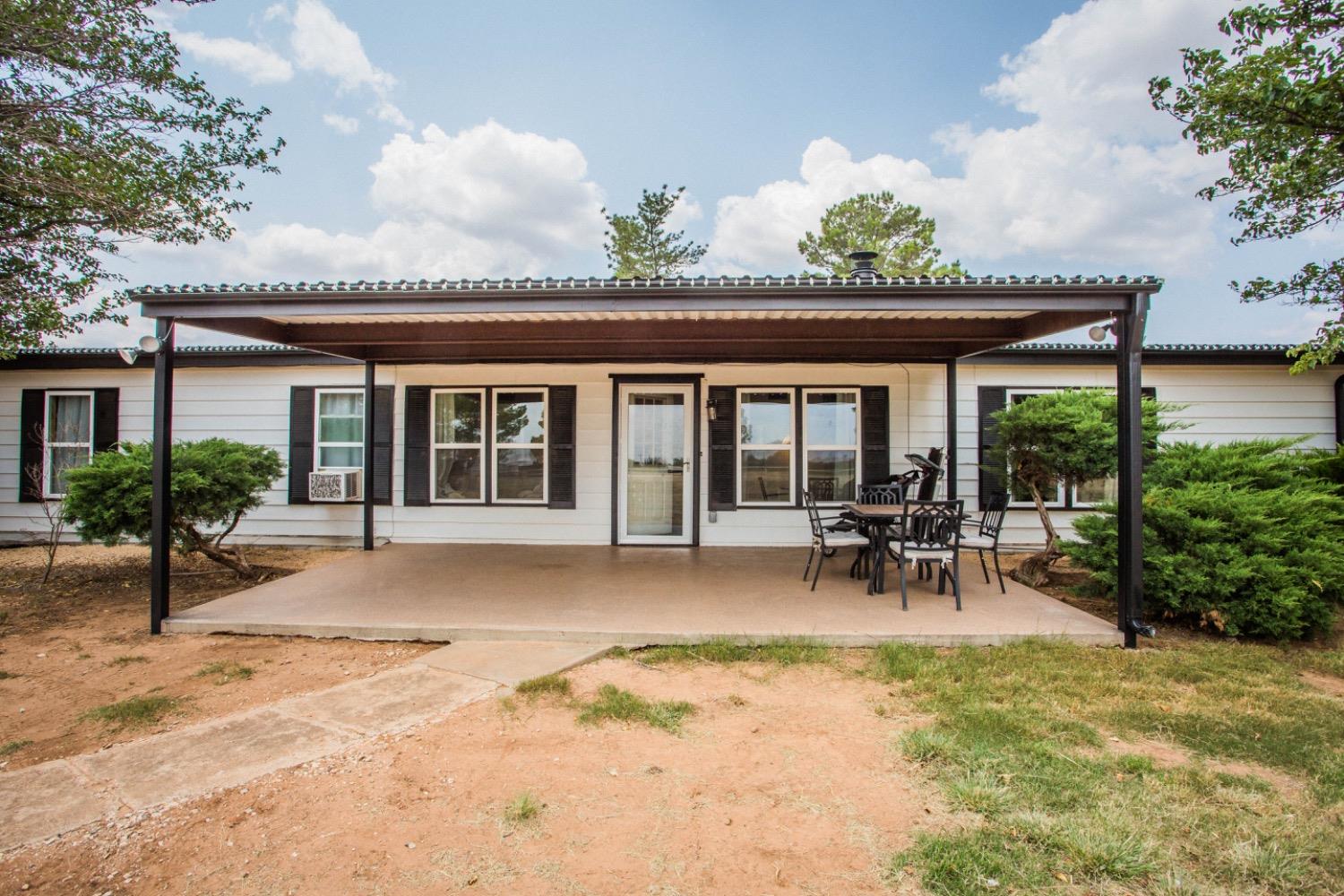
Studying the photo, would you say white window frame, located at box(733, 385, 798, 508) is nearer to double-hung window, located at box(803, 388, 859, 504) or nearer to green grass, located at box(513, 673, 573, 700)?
double-hung window, located at box(803, 388, 859, 504)

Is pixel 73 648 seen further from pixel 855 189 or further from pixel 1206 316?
pixel 855 189

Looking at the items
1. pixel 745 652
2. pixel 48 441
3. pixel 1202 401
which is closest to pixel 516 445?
pixel 745 652

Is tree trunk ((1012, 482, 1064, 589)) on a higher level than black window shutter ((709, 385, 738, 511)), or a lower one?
lower

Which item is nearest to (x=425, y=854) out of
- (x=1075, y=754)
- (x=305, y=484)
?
(x=1075, y=754)

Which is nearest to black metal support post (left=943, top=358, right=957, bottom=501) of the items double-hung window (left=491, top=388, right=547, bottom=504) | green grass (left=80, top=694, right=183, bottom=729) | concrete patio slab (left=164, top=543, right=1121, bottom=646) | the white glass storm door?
concrete patio slab (left=164, top=543, right=1121, bottom=646)

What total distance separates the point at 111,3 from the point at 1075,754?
11.8 m

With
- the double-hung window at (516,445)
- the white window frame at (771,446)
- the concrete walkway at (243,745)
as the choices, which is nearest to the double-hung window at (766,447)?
the white window frame at (771,446)

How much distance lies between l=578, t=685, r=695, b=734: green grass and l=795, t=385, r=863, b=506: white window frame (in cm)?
460

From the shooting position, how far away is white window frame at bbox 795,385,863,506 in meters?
7.30

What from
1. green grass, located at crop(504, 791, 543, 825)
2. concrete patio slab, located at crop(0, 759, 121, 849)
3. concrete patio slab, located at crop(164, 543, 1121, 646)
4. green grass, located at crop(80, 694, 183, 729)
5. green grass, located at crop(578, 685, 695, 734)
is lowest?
green grass, located at crop(80, 694, 183, 729)

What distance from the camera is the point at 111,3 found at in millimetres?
7461

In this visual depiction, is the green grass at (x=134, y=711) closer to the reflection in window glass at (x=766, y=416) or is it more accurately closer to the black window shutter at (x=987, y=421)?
the reflection in window glass at (x=766, y=416)

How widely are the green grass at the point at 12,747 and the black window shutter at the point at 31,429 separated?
757 centimetres

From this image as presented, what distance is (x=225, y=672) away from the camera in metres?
3.58
